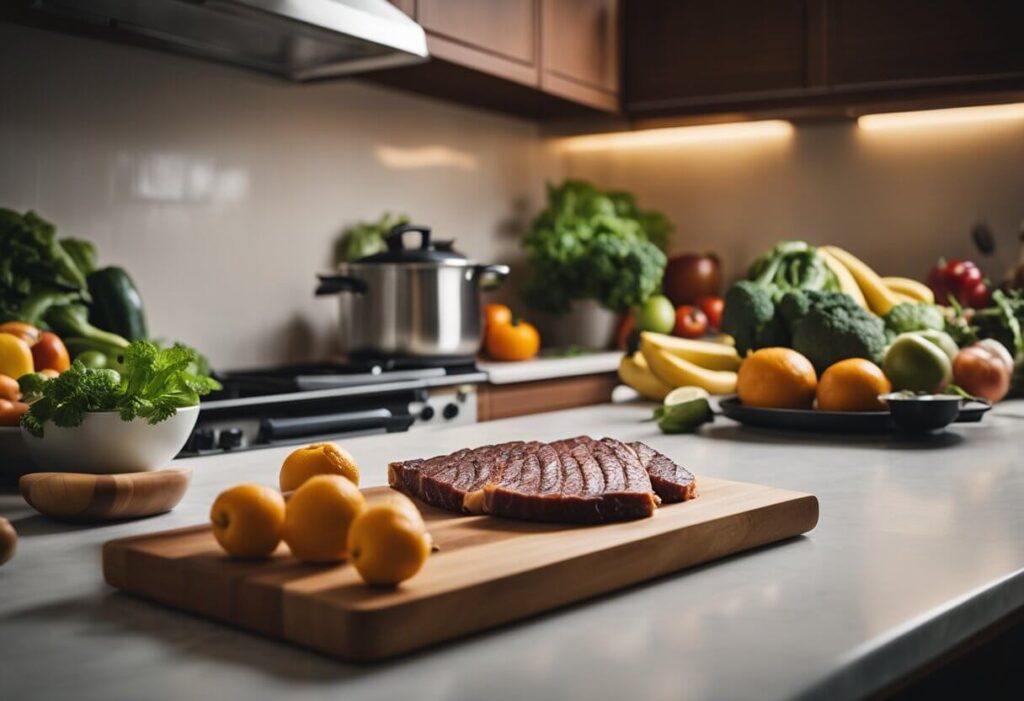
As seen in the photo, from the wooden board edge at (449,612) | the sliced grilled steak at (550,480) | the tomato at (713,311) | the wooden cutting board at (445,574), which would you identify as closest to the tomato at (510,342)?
the tomato at (713,311)

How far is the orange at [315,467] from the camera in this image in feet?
3.79

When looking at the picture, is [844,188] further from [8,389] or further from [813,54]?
[8,389]

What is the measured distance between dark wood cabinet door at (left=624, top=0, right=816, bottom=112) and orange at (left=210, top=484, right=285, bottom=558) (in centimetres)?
299

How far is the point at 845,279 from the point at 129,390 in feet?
7.00

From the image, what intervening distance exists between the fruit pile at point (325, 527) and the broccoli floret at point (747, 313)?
149 centimetres

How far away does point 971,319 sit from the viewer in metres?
2.57

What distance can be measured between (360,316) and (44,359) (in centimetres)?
127

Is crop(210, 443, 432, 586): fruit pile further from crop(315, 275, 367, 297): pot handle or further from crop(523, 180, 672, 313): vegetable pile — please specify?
crop(523, 180, 672, 313): vegetable pile

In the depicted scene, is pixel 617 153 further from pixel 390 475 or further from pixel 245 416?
pixel 390 475

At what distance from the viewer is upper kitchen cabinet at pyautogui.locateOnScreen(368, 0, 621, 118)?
9.83 feet

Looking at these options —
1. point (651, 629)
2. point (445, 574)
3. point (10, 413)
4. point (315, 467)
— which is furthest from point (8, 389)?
point (651, 629)

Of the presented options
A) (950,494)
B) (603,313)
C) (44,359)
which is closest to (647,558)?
(950,494)

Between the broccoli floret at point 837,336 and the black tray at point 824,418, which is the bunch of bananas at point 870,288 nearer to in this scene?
the broccoli floret at point 837,336

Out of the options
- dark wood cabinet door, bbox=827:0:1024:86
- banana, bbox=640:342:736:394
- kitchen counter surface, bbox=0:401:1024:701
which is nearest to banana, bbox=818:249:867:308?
banana, bbox=640:342:736:394
